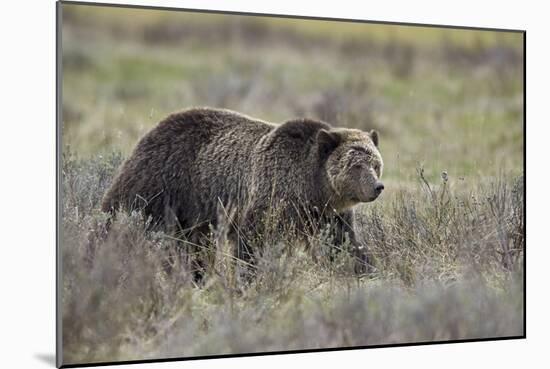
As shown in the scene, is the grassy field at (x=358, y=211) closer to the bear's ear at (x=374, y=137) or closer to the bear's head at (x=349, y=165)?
the bear's head at (x=349, y=165)

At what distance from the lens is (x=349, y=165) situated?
28.9 ft

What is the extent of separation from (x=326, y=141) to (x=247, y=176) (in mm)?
813

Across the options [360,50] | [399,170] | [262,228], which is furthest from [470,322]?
[360,50]

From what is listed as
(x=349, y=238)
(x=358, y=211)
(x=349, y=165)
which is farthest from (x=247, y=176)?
(x=358, y=211)

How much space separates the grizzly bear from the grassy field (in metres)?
0.31

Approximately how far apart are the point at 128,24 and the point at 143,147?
6.03 m

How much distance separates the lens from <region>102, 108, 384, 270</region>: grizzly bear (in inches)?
347

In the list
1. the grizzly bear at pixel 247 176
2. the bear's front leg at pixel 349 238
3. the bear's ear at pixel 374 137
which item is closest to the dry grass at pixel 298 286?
the bear's front leg at pixel 349 238

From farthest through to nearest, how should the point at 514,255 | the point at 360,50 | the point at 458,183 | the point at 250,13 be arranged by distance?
the point at 360,50 < the point at 458,183 < the point at 514,255 < the point at 250,13

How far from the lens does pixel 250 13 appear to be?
8.45m

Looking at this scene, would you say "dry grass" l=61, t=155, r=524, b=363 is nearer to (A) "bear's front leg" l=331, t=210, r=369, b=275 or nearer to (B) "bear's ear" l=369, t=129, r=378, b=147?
(A) "bear's front leg" l=331, t=210, r=369, b=275

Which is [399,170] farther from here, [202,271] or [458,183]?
[202,271]

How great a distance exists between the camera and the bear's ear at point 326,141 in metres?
8.90

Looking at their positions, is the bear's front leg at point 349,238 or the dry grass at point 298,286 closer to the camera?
the dry grass at point 298,286
